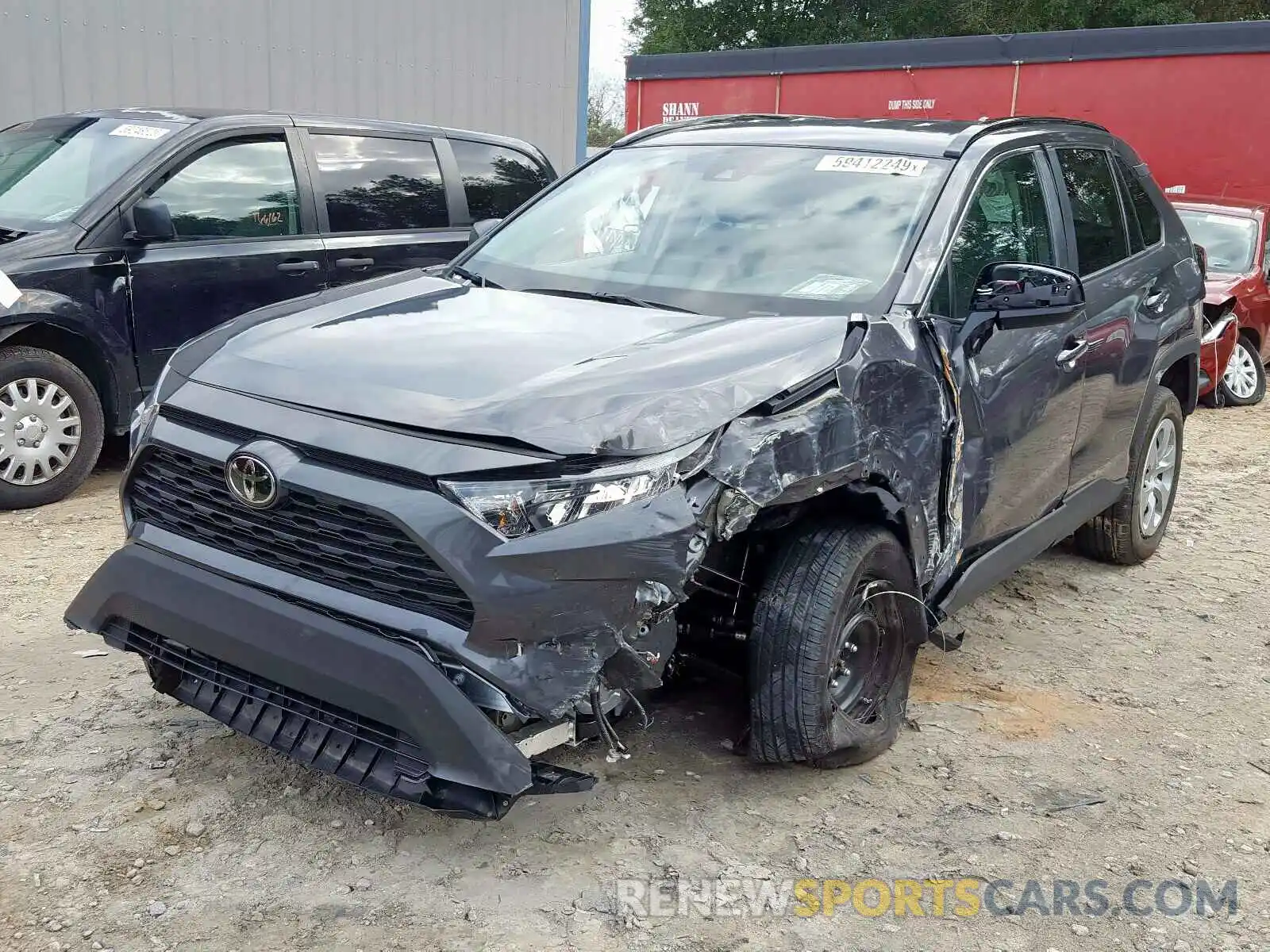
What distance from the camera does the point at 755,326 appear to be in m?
3.31

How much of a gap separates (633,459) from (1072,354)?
7.49ft

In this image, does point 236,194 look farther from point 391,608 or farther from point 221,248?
point 391,608

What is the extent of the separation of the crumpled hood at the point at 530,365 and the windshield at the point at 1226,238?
8.31 metres

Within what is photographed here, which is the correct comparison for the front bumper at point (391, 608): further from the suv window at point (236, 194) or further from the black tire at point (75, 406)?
the suv window at point (236, 194)

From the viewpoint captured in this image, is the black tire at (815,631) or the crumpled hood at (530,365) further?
the black tire at (815,631)

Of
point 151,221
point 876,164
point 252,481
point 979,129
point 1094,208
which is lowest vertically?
point 252,481

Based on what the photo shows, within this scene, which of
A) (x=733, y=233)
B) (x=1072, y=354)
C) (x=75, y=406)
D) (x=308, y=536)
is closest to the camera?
(x=308, y=536)

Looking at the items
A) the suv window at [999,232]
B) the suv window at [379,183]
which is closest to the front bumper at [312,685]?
the suv window at [999,232]

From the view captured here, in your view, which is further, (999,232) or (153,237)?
(153,237)

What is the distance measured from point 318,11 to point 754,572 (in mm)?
8882

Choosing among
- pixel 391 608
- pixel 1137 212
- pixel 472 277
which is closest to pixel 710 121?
pixel 472 277

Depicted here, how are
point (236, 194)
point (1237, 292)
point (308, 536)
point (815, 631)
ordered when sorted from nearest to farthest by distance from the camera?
point (308, 536)
point (815, 631)
point (236, 194)
point (1237, 292)

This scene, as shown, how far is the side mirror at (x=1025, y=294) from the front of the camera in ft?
12.0

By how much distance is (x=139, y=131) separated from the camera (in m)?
6.19
